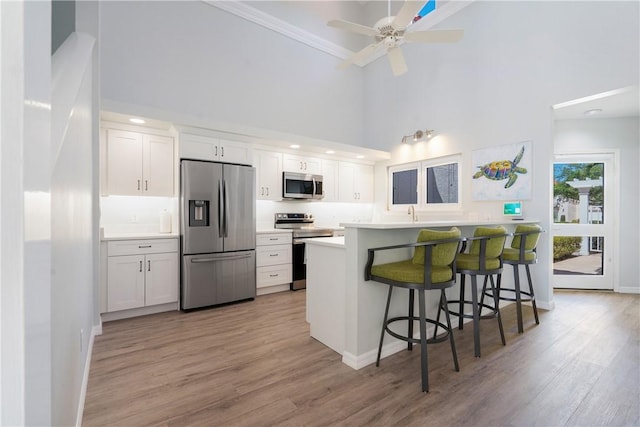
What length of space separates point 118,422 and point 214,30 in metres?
4.89

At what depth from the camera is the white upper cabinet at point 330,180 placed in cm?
537

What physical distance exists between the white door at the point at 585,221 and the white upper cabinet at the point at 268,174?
14.4 feet

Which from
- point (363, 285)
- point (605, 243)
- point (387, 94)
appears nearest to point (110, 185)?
point (363, 285)

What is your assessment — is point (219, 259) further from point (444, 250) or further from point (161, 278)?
point (444, 250)

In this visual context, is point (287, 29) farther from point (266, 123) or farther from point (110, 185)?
point (110, 185)

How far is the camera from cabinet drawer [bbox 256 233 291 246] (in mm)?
4278

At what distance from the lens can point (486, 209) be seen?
4.21m

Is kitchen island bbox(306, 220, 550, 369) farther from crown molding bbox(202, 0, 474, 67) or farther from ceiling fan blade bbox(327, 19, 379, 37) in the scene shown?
crown molding bbox(202, 0, 474, 67)

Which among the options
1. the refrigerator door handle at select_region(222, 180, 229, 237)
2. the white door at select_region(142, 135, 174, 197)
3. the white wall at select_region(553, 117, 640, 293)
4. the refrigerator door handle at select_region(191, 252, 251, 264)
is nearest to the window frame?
the white wall at select_region(553, 117, 640, 293)

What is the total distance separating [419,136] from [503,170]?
1.55 m

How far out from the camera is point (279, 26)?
515 cm

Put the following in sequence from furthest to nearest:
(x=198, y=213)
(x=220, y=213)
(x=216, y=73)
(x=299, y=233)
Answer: (x=299, y=233), (x=216, y=73), (x=220, y=213), (x=198, y=213)

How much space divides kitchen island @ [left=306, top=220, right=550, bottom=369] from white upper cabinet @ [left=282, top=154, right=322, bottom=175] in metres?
2.42

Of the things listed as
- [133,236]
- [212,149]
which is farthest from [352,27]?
[133,236]
